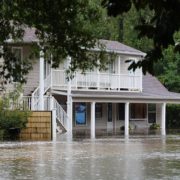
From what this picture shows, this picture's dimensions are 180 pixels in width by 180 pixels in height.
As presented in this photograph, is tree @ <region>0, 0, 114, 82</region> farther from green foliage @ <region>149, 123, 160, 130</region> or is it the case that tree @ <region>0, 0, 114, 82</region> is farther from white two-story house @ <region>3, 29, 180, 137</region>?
green foliage @ <region>149, 123, 160, 130</region>

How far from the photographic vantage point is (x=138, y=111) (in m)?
49.4

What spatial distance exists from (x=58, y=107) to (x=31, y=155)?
16.2 meters

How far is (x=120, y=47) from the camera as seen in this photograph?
4466 cm

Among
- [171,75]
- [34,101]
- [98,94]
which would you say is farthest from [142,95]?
[171,75]

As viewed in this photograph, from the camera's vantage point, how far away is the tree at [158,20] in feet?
15.4

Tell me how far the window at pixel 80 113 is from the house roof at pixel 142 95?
408 centimetres

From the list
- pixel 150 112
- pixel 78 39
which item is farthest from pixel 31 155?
pixel 150 112

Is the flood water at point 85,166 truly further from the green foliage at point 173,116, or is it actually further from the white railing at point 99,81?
the green foliage at point 173,116

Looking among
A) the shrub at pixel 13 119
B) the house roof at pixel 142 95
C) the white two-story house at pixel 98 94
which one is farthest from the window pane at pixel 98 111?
the shrub at pixel 13 119

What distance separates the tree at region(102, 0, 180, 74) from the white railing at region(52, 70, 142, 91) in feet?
107

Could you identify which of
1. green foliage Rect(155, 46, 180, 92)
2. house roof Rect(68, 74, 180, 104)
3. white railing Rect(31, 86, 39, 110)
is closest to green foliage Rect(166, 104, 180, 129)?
house roof Rect(68, 74, 180, 104)

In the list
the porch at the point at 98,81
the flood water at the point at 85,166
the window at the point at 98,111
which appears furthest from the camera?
the window at the point at 98,111

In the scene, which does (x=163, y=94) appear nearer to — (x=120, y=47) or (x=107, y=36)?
(x=120, y=47)

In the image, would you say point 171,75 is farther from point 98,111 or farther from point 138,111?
point 98,111
